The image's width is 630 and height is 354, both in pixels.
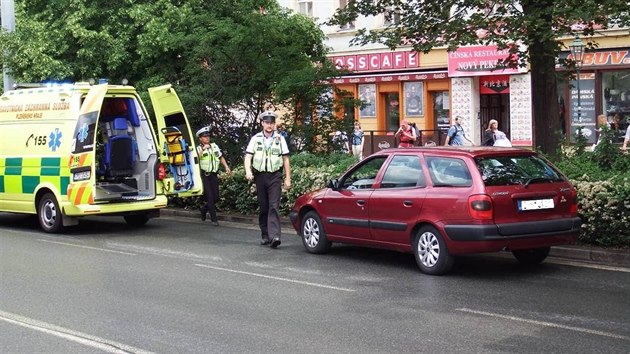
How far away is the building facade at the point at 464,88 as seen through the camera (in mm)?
30547

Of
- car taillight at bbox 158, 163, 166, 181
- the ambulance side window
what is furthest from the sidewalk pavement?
the ambulance side window

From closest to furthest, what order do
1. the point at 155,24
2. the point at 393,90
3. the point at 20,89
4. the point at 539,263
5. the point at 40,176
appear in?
the point at 539,263 < the point at 40,176 < the point at 20,89 < the point at 155,24 < the point at 393,90

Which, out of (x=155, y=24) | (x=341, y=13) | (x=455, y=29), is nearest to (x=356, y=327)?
(x=455, y=29)

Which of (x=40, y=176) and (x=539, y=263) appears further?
(x=40, y=176)

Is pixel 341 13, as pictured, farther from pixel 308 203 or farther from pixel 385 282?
pixel 385 282

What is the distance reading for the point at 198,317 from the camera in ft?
27.4

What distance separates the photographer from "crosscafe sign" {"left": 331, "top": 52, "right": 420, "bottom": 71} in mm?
35031

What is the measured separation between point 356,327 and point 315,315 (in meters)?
0.64

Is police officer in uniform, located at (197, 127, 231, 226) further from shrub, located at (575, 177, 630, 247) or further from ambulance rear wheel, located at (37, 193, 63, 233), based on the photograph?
shrub, located at (575, 177, 630, 247)

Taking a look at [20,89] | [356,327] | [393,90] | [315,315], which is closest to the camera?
A: [356,327]

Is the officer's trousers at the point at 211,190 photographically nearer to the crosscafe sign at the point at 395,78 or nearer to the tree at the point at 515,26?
the tree at the point at 515,26

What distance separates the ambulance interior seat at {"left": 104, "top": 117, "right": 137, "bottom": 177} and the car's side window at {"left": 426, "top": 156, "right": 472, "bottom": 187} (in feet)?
23.1

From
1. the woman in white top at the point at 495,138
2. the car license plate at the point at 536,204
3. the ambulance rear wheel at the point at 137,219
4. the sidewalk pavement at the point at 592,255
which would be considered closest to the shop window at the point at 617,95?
the woman in white top at the point at 495,138

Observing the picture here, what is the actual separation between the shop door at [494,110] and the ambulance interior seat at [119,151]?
20.0 meters
